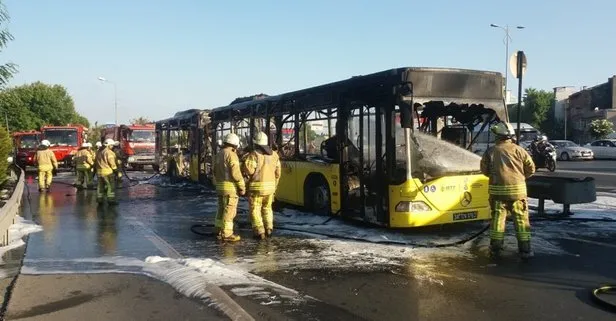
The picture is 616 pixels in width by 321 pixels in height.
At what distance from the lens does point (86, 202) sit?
590 inches

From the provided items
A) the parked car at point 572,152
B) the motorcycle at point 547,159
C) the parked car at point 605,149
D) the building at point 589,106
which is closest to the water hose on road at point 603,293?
the motorcycle at point 547,159

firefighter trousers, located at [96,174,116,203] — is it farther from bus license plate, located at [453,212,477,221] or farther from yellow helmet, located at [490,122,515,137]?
yellow helmet, located at [490,122,515,137]

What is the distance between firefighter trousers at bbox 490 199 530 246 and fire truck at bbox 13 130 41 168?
96.9 feet

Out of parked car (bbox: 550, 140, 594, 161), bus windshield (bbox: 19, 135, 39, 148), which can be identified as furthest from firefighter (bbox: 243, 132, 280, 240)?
parked car (bbox: 550, 140, 594, 161)

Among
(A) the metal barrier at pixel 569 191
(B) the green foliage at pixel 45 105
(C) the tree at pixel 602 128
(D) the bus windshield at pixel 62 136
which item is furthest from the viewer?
(B) the green foliage at pixel 45 105

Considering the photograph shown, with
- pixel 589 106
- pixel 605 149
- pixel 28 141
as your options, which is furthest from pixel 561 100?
pixel 28 141

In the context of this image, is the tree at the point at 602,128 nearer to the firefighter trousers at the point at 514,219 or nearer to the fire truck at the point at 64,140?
the fire truck at the point at 64,140

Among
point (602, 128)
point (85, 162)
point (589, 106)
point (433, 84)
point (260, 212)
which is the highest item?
point (589, 106)

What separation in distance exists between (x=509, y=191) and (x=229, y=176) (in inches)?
159

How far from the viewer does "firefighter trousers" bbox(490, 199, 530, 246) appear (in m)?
7.11

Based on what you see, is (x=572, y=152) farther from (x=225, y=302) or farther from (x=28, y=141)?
(x=225, y=302)

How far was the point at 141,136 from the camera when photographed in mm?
31016

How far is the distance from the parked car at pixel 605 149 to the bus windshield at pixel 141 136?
27.7 m

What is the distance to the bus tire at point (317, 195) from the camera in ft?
34.5
